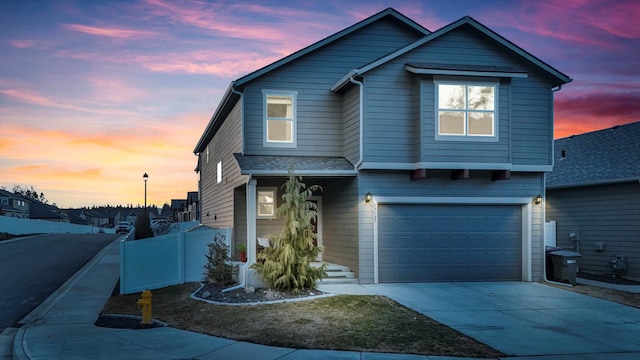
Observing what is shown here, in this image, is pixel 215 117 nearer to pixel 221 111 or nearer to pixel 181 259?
pixel 221 111

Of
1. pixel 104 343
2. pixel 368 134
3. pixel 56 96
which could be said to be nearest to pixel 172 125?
pixel 56 96

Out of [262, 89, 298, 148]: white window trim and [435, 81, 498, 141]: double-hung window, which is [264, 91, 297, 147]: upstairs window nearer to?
[262, 89, 298, 148]: white window trim

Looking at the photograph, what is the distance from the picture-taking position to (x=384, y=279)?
1453 cm

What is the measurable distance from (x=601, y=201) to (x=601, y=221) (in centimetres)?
67

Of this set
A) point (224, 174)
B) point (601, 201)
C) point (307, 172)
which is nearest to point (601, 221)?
point (601, 201)

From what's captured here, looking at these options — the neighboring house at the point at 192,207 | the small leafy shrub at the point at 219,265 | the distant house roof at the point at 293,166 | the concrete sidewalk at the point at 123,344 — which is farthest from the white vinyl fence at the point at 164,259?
the neighboring house at the point at 192,207

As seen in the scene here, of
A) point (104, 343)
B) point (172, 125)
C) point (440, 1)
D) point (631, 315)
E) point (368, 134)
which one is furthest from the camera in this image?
point (172, 125)

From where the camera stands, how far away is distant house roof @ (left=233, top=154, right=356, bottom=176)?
1416 cm

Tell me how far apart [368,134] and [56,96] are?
43.2 ft

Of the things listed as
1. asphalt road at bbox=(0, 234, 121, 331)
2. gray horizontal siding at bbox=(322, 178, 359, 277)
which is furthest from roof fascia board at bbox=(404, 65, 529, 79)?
asphalt road at bbox=(0, 234, 121, 331)

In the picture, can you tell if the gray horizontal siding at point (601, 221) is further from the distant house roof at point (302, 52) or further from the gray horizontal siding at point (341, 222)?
the gray horizontal siding at point (341, 222)

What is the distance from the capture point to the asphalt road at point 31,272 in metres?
12.9

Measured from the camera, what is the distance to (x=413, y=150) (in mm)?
14500

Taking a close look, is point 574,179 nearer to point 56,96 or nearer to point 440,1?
point 440,1
